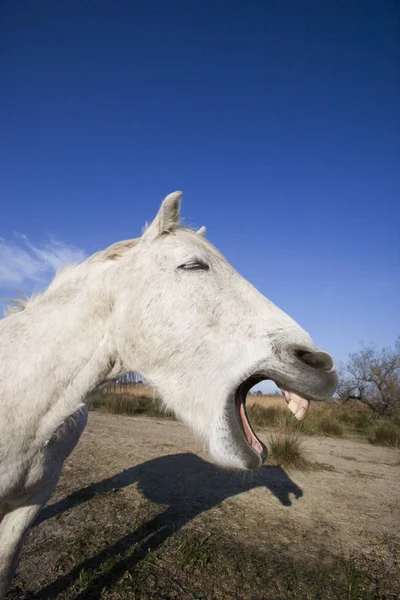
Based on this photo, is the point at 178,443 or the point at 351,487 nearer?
the point at 351,487

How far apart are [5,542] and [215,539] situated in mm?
2565

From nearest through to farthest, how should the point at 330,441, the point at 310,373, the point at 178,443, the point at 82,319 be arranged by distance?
the point at 310,373, the point at 82,319, the point at 178,443, the point at 330,441

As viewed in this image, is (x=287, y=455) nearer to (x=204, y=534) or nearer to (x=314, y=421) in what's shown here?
(x=204, y=534)

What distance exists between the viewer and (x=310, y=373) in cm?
159

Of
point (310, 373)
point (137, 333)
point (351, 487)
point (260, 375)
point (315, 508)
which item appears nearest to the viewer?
point (310, 373)

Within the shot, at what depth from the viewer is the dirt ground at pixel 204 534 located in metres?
3.10

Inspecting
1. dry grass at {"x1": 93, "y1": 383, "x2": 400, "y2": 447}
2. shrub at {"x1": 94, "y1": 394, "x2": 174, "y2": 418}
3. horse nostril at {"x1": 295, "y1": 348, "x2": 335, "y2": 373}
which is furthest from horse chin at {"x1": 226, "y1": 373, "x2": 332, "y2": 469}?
shrub at {"x1": 94, "y1": 394, "x2": 174, "y2": 418}

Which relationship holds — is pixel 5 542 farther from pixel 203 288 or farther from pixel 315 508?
pixel 315 508

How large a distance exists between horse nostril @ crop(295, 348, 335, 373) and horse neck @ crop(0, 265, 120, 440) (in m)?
1.10

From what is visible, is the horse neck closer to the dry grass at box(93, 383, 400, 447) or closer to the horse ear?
the horse ear

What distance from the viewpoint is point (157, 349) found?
183cm

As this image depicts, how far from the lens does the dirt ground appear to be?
310 centimetres

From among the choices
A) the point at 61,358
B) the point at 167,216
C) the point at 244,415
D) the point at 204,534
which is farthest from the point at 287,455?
the point at 167,216

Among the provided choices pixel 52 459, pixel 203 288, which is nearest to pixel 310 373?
pixel 203 288
